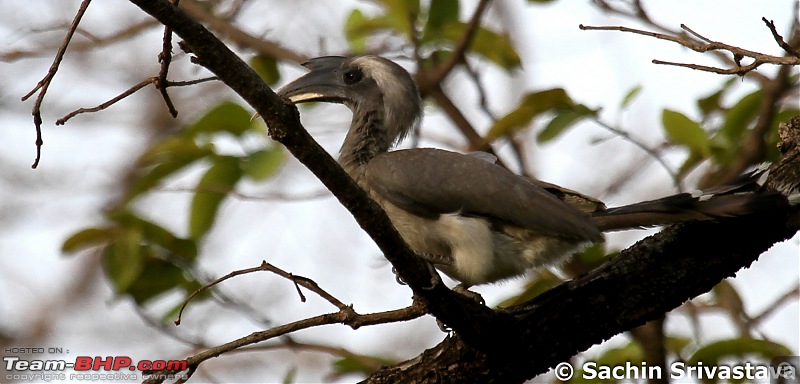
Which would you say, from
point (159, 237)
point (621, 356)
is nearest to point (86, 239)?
point (159, 237)

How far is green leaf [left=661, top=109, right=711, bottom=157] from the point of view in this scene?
14.0 ft

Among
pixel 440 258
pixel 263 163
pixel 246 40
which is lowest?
pixel 440 258

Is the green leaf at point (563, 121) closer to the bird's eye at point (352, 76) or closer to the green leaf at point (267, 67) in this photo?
the bird's eye at point (352, 76)

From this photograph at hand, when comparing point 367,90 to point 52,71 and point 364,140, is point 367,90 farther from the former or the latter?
point 52,71

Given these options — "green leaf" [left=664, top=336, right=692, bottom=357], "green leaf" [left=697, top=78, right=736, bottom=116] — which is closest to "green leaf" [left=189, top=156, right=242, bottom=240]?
"green leaf" [left=664, top=336, right=692, bottom=357]

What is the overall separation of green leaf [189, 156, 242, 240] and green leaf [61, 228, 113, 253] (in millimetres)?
413

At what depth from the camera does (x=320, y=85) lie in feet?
14.4

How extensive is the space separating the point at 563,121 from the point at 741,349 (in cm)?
129

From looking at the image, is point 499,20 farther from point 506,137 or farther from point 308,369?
point 506,137

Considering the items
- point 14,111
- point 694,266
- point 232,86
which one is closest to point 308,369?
point 14,111

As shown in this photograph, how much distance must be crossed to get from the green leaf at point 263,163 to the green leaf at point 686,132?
1.82 meters

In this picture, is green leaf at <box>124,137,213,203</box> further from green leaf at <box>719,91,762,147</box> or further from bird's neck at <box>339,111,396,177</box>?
green leaf at <box>719,91,762,147</box>

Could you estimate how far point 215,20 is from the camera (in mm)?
5559

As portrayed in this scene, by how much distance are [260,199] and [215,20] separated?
1.37 meters
